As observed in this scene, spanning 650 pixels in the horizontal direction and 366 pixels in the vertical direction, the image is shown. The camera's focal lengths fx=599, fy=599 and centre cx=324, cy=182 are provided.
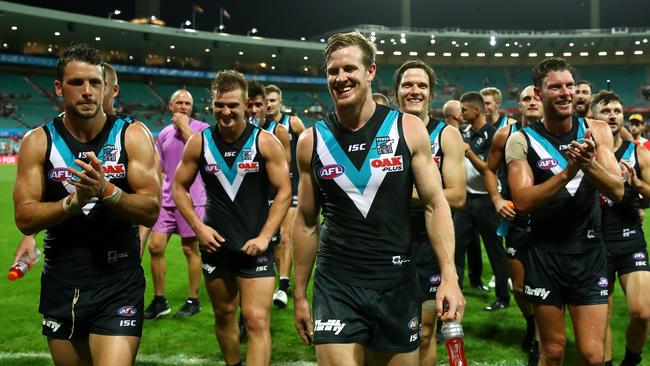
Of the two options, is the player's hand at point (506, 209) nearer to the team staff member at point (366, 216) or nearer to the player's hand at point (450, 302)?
the team staff member at point (366, 216)

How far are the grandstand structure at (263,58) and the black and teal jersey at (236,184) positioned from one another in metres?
34.3

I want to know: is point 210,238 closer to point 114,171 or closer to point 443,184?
point 114,171

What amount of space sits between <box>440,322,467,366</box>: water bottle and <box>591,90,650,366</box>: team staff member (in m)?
2.49

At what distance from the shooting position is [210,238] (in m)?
4.34

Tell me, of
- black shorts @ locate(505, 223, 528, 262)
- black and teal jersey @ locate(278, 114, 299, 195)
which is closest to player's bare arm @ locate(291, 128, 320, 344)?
black shorts @ locate(505, 223, 528, 262)

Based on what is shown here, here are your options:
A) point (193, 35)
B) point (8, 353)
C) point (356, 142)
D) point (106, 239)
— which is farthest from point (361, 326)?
point (193, 35)

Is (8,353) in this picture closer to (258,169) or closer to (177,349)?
(177,349)

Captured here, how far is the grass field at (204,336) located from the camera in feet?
16.5

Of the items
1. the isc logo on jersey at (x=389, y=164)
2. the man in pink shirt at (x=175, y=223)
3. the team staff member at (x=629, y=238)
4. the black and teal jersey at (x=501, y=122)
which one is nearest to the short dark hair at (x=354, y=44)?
the isc logo on jersey at (x=389, y=164)

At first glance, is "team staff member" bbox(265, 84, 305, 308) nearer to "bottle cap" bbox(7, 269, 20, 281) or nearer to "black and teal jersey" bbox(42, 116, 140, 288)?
"black and teal jersey" bbox(42, 116, 140, 288)

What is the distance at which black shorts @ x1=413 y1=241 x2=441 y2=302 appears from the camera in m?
4.27

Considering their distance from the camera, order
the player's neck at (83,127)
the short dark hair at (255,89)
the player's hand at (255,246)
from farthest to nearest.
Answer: the short dark hair at (255,89), the player's hand at (255,246), the player's neck at (83,127)

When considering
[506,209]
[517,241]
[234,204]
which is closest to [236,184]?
[234,204]

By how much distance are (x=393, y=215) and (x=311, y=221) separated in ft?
1.50
